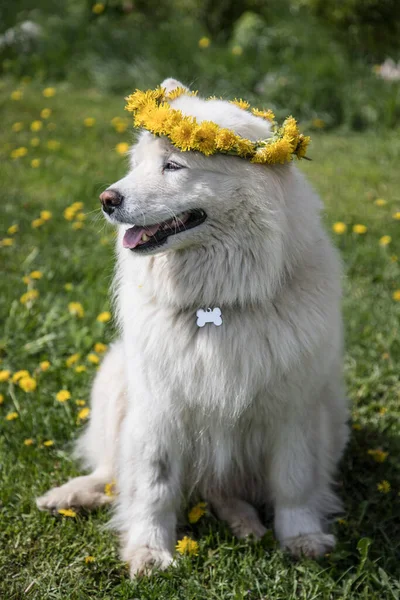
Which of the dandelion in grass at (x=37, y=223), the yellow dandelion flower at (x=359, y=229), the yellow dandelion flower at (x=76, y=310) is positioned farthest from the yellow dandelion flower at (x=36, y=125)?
the yellow dandelion flower at (x=359, y=229)

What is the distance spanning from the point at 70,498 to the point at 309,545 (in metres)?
1.02

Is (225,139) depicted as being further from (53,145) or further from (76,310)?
(53,145)

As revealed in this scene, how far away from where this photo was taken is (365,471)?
328cm

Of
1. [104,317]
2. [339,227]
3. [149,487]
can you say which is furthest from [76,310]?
[339,227]

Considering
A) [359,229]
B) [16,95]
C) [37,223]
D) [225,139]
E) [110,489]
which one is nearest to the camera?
[225,139]

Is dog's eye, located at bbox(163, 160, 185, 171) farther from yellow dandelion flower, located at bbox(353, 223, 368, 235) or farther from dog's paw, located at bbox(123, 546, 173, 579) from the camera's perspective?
yellow dandelion flower, located at bbox(353, 223, 368, 235)

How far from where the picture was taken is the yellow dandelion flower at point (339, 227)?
16.0 ft

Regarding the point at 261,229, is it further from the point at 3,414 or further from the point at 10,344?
the point at 10,344

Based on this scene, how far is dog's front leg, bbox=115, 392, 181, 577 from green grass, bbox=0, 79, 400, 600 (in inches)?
3.7

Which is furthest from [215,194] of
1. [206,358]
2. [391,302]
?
[391,302]

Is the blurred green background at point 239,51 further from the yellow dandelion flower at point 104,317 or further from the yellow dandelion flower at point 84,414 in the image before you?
the yellow dandelion flower at point 84,414

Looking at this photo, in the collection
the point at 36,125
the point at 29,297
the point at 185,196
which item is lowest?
the point at 29,297

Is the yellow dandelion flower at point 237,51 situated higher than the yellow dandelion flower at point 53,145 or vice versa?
the yellow dandelion flower at point 237,51

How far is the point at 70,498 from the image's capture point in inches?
116
